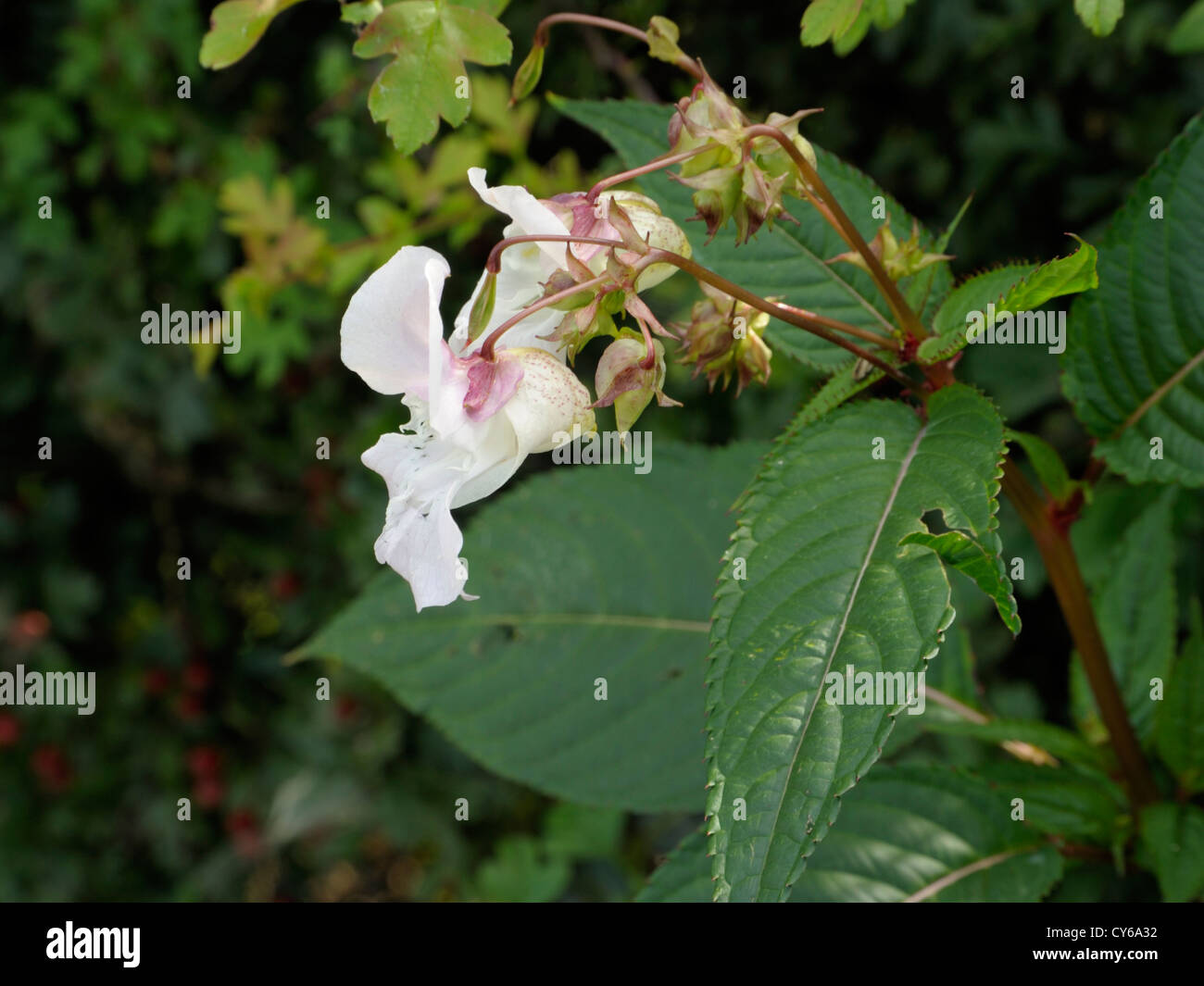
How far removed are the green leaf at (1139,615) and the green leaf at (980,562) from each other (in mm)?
492

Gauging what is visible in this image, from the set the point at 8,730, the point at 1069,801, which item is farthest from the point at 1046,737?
the point at 8,730

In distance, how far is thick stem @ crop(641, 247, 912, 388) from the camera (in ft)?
1.78

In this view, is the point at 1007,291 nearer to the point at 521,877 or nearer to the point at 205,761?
the point at 521,877

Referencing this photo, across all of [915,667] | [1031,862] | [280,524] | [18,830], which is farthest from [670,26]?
[18,830]

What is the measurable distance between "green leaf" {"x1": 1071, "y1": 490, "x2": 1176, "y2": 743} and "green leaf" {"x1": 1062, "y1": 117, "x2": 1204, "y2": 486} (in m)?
0.27

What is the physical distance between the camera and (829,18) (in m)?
0.67

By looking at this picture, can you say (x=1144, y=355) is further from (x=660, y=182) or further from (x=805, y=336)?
(x=660, y=182)

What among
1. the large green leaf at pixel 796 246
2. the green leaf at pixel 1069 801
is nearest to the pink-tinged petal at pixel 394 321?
the large green leaf at pixel 796 246

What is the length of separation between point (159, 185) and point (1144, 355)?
1811mm

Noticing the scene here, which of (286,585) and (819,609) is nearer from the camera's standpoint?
(819,609)

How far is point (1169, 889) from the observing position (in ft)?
2.60

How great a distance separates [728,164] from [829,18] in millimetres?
180

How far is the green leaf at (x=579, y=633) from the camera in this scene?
1.08 metres

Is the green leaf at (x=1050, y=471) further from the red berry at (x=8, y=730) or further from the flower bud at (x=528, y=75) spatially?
the red berry at (x=8, y=730)
